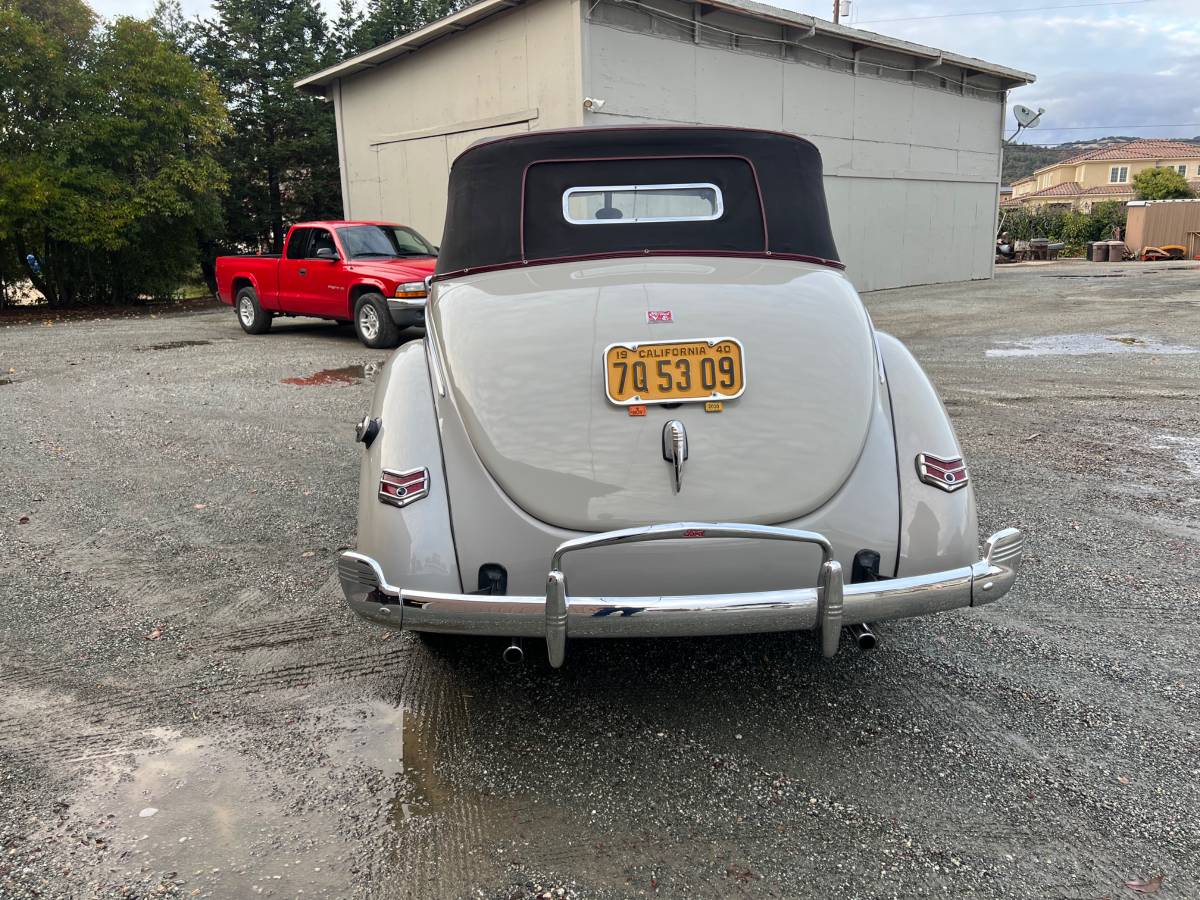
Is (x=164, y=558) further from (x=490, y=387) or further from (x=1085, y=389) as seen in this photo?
(x=1085, y=389)

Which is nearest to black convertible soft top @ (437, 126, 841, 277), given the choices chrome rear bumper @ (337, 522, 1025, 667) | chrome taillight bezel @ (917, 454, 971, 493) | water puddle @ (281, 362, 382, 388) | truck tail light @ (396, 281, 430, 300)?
chrome taillight bezel @ (917, 454, 971, 493)

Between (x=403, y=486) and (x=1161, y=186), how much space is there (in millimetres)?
80894

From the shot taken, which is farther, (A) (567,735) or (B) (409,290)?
(B) (409,290)

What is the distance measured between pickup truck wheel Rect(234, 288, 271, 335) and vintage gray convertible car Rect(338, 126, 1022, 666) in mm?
10841

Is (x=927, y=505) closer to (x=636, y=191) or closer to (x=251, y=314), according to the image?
(x=636, y=191)

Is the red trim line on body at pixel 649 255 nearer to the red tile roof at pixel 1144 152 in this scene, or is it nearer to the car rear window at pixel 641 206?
the car rear window at pixel 641 206

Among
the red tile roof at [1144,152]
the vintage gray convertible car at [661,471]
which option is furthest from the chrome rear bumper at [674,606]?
the red tile roof at [1144,152]

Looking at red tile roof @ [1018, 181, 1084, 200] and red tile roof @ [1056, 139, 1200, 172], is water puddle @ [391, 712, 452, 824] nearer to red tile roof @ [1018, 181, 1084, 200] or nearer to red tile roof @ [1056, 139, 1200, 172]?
red tile roof @ [1018, 181, 1084, 200]

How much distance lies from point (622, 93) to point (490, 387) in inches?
500

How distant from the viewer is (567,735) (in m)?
2.65

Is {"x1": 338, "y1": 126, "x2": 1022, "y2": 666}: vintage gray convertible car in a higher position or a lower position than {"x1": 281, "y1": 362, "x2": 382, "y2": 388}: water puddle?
higher

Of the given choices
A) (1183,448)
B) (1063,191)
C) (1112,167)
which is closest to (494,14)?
(1183,448)

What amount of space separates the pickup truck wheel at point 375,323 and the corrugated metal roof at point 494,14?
247 inches

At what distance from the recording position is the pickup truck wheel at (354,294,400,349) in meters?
10.8
